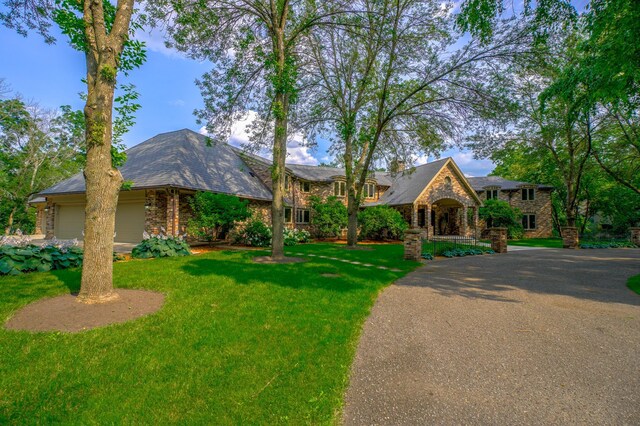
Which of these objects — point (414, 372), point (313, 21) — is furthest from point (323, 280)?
point (313, 21)

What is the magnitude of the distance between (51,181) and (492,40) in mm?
39803

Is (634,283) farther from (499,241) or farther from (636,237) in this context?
(636,237)

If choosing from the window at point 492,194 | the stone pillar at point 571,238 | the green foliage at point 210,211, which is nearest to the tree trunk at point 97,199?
the green foliage at point 210,211

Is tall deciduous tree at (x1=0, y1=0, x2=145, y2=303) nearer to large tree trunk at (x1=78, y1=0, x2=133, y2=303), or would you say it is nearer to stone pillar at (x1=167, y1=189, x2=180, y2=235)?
large tree trunk at (x1=78, y1=0, x2=133, y2=303)

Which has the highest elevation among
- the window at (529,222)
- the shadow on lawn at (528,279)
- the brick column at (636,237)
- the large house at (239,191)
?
the large house at (239,191)

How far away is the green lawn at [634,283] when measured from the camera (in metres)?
7.08

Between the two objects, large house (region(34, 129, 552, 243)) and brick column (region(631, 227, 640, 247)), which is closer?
large house (region(34, 129, 552, 243))

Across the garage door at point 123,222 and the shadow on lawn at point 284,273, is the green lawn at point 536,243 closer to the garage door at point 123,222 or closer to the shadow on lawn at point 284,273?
the shadow on lawn at point 284,273

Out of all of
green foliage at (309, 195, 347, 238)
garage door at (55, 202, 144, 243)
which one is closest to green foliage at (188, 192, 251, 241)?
garage door at (55, 202, 144, 243)

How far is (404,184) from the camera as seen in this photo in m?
26.8

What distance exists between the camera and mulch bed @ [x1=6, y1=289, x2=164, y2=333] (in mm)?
4207

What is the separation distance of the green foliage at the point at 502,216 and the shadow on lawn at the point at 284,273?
21.6 m

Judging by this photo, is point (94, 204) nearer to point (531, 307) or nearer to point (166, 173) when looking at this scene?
point (531, 307)

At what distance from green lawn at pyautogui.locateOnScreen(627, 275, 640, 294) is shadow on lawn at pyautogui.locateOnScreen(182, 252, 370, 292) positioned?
5.89 meters
